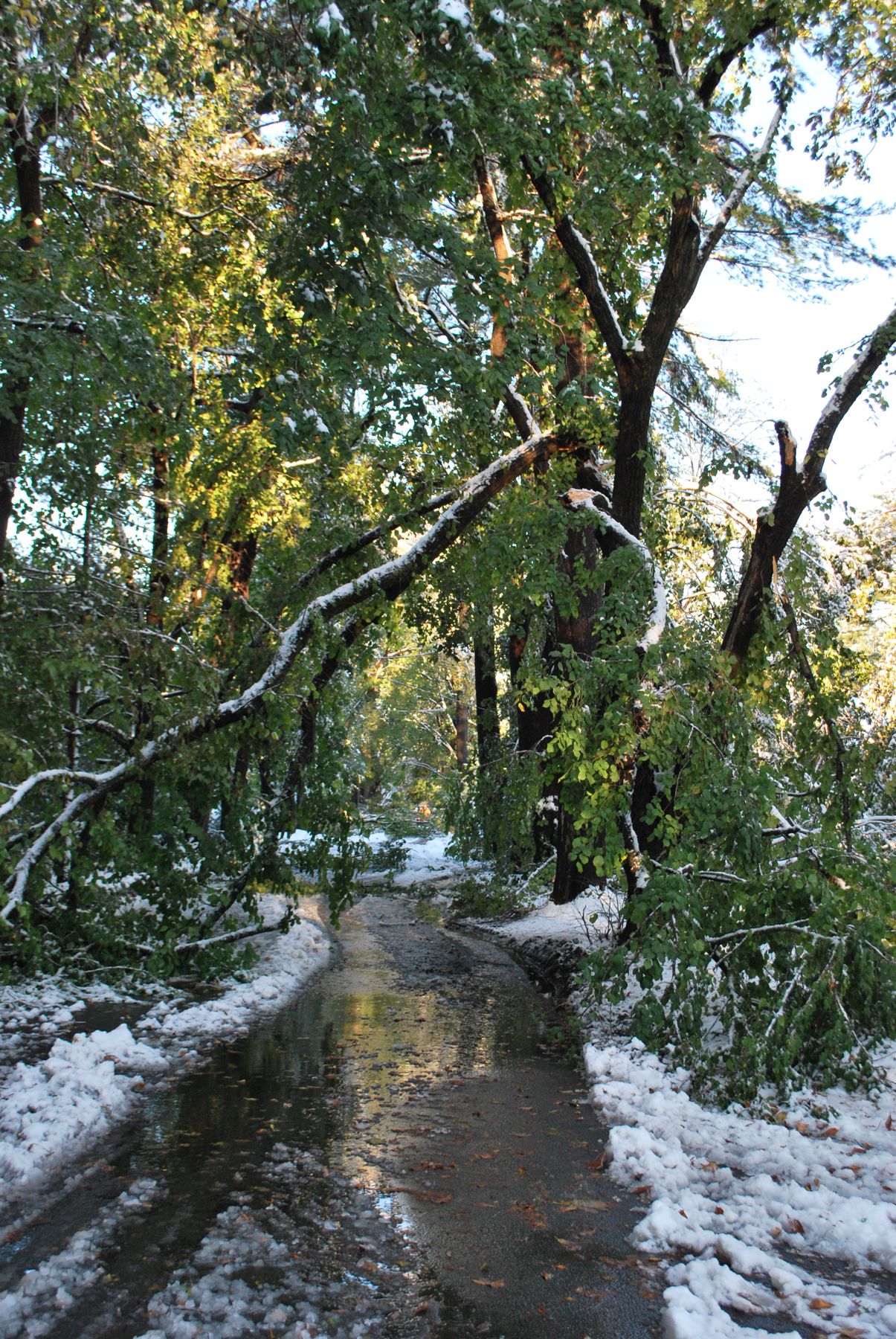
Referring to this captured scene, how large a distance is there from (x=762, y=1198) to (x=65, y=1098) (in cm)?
391

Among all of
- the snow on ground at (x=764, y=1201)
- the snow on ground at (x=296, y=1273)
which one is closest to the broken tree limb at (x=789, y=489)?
the snow on ground at (x=764, y=1201)

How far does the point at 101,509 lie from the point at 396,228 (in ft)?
15.3

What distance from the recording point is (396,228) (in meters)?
8.20

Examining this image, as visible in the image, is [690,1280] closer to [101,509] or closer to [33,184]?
[101,509]

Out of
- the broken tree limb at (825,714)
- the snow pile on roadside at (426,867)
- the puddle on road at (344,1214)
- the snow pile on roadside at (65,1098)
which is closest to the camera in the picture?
the puddle on road at (344,1214)

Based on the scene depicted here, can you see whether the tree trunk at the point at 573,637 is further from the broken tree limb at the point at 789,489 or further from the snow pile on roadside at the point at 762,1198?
the snow pile on roadside at the point at 762,1198

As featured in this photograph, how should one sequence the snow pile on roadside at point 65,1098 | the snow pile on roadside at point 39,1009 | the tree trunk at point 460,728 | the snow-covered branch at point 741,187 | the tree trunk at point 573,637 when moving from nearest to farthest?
the snow pile on roadside at point 65,1098 → the snow pile on roadside at point 39,1009 → the snow-covered branch at point 741,187 → the tree trunk at point 573,637 → the tree trunk at point 460,728

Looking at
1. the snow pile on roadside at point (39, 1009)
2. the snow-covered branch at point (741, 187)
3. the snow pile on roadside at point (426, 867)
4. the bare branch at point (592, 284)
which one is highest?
the snow-covered branch at point (741, 187)

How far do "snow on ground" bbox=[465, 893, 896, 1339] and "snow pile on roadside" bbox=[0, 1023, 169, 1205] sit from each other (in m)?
2.99

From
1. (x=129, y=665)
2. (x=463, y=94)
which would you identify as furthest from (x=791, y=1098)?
(x=463, y=94)

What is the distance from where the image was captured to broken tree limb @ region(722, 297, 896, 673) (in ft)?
26.8

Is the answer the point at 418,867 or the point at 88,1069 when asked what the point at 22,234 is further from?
the point at 418,867

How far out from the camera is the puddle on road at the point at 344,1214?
3.43 m

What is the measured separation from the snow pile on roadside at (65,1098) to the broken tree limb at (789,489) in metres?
A: 5.82
